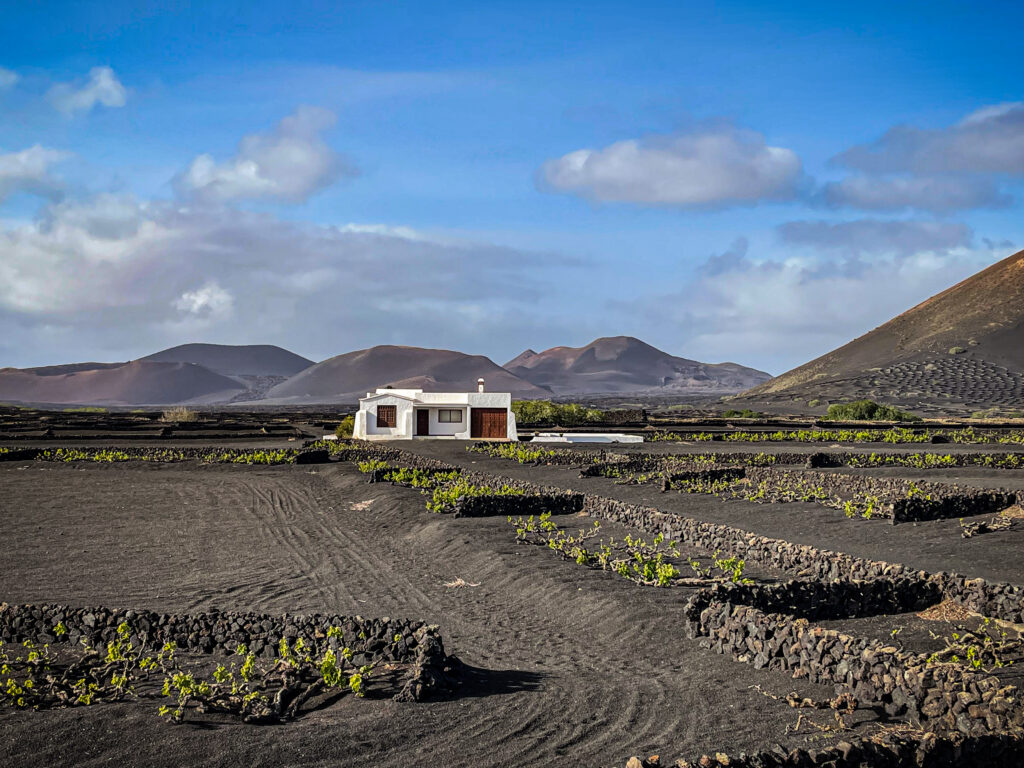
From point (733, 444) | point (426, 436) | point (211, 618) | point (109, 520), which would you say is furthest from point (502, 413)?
point (211, 618)

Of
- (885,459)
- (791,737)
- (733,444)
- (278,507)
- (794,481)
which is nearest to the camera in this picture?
(791,737)

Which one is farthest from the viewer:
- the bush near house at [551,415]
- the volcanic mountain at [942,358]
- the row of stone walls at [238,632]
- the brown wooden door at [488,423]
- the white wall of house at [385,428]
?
the volcanic mountain at [942,358]

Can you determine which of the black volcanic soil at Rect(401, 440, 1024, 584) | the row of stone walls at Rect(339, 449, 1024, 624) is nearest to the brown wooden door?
the black volcanic soil at Rect(401, 440, 1024, 584)

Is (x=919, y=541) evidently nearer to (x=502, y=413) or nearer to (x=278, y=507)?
(x=278, y=507)

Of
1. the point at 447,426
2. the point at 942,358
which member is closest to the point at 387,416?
the point at 447,426

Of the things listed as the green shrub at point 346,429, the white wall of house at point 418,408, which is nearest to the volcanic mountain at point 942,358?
the white wall of house at point 418,408

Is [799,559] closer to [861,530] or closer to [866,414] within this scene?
[861,530]

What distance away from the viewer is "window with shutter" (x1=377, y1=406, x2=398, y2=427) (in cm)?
4200

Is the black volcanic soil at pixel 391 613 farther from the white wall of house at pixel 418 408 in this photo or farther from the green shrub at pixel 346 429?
the green shrub at pixel 346 429

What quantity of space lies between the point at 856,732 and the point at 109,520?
14.8 metres

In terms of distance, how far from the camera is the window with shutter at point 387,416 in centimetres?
4200

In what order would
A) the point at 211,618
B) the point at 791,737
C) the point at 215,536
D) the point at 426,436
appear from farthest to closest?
the point at 426,436 → the point at 215,536 → the point at 211,618 → the point at 791,737

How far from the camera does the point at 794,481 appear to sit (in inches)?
830

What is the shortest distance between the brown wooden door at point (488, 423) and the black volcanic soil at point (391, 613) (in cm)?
2077
